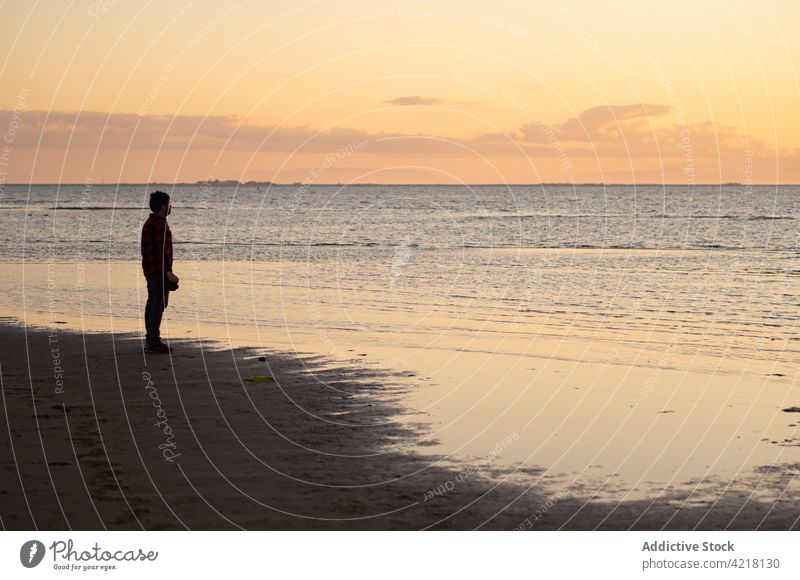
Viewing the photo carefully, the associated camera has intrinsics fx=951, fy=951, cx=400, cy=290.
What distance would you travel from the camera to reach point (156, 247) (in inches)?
653

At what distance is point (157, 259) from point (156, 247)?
210 millimetres

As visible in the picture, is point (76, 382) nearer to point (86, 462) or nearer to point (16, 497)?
point (86, 462)

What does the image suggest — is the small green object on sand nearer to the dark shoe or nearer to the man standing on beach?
the man standing on beach

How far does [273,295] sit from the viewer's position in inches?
1131

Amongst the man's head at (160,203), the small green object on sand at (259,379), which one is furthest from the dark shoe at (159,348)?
the small green object on sand at (259,379)

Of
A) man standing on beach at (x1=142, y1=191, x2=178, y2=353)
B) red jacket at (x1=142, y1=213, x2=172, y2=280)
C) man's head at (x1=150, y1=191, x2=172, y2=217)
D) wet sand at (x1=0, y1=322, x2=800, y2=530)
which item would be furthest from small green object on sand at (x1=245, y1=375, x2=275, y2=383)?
man's head at (x1=150, y1=191, x2=172, y2=217)

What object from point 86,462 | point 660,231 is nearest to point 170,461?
point 86,462

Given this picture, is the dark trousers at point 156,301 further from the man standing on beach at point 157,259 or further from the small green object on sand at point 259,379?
the small green object on sand at point 259,379

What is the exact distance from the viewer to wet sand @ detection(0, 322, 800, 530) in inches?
340

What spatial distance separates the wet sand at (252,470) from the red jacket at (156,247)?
7.84 ft

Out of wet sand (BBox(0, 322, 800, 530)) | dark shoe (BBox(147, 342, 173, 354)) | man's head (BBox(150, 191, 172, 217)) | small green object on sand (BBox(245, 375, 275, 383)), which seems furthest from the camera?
dark shoe (BBox(147, 342, 173, 354))

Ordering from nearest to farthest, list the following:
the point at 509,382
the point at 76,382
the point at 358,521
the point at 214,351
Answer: the point at 358,521 < the point at 76,382 < the point at 509,382 < the point at 214,351

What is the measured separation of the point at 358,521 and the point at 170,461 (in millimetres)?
2623

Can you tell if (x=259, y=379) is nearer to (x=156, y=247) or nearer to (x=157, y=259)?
(x=157, y=259)
